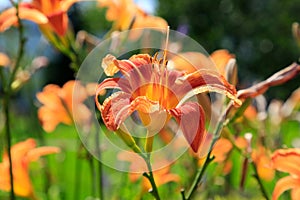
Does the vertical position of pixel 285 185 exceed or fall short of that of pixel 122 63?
it falls short

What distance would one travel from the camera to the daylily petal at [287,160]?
780mm

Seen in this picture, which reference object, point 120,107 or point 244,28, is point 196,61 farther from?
point 244,28

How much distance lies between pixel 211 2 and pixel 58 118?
14.1 m

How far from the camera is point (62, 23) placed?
1.03 metres

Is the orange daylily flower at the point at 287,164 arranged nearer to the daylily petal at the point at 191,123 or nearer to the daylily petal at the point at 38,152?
the daylily petal at the point at 191,123

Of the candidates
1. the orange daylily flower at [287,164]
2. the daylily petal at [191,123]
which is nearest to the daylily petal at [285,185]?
the orange daylily flower at [287,164]

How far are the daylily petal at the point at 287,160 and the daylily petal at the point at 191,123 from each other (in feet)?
0.54

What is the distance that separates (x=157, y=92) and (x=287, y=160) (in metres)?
0.20

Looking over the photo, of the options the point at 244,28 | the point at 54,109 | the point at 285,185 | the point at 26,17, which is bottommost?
the point at 244,28

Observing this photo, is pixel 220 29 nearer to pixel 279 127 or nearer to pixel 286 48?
pixel 286 48

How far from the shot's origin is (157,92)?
70cm

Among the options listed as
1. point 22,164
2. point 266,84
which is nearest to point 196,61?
point 266,84

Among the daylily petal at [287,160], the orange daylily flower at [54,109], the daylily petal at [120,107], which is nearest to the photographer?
the daylily petal at [120,107]

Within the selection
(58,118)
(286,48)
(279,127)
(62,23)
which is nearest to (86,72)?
(62,23)
